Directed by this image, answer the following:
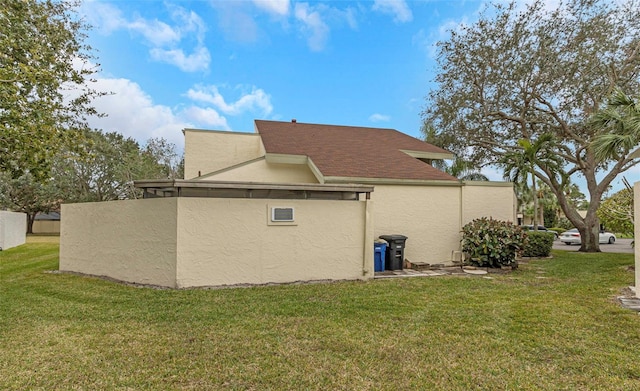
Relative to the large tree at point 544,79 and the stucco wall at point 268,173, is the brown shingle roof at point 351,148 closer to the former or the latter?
the stucco wall at point 268,173

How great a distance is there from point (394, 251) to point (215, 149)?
8.23 meters

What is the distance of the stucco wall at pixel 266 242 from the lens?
7.95m

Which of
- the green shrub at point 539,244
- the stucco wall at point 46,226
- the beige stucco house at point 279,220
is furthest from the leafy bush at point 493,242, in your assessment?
the stucco wall at point 46,226

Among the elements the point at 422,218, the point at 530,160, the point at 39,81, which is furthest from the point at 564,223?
the point at 39,81

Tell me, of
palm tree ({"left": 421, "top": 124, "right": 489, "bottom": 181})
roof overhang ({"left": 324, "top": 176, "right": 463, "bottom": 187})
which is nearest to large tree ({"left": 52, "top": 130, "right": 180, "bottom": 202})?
palm tree ({"left": 421, "top": 124, "right": 489, "bottom": 181})

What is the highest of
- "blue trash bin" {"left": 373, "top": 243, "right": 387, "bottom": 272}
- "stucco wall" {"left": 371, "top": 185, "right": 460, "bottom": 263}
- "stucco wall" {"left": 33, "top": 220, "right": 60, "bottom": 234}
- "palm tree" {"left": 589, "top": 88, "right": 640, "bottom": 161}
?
"palm tree" {"left": 589, "top": 88, "right": 640, "bottom": 161}

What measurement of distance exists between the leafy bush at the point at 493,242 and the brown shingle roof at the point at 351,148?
2.05 m

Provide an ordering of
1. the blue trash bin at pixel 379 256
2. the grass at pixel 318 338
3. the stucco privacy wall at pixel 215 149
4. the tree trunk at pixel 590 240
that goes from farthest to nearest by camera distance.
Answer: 1. the tree trunk at pixel 590 240
2. the stucco privacy wall at pixel 215 149
3. the blue trash bin at pixel 379 256
4. the grass at pixel 318 338

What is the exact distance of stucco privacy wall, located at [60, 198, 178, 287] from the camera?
794cm

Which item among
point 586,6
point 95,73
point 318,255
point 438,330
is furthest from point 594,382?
point 586,6

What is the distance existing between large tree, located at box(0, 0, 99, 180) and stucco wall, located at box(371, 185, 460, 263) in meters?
8.95

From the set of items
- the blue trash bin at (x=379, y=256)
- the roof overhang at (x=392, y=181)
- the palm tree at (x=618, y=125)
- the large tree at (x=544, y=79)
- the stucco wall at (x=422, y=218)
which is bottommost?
the blue trash bin at (x=379, y=256)

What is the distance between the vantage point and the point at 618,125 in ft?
31.7

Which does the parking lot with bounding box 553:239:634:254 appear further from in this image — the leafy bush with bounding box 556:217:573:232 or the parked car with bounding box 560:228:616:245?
the leafy bush with bounding box 556:217:573:232
